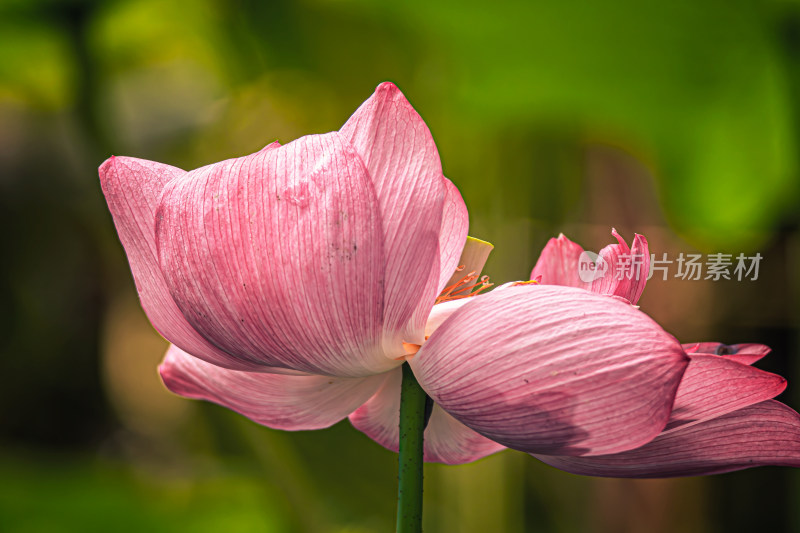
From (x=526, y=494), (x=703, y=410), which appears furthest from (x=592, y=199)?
(x=703, y=410)

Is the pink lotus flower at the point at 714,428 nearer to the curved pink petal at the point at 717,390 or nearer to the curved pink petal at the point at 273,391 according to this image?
the curved pink petal at the point at 717,390

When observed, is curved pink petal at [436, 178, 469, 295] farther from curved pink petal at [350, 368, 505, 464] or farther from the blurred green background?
the blurred green background

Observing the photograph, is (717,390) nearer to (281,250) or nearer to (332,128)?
(281,250)

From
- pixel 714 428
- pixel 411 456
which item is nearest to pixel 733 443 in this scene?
pixel 714 428

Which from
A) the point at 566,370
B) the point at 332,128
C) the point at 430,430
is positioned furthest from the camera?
the point at 332,128

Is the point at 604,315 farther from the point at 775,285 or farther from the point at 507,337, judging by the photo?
the point at 775,285

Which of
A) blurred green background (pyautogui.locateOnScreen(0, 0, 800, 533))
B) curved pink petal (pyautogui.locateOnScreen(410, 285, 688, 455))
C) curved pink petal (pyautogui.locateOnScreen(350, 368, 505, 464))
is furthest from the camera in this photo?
blurred green background (pyautogui.locateOnScreen(0, 0, 800, 533))

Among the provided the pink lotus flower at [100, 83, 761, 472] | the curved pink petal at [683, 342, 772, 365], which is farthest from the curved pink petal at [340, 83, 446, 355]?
the curved pink petal at [683, 342, 772, 365]
